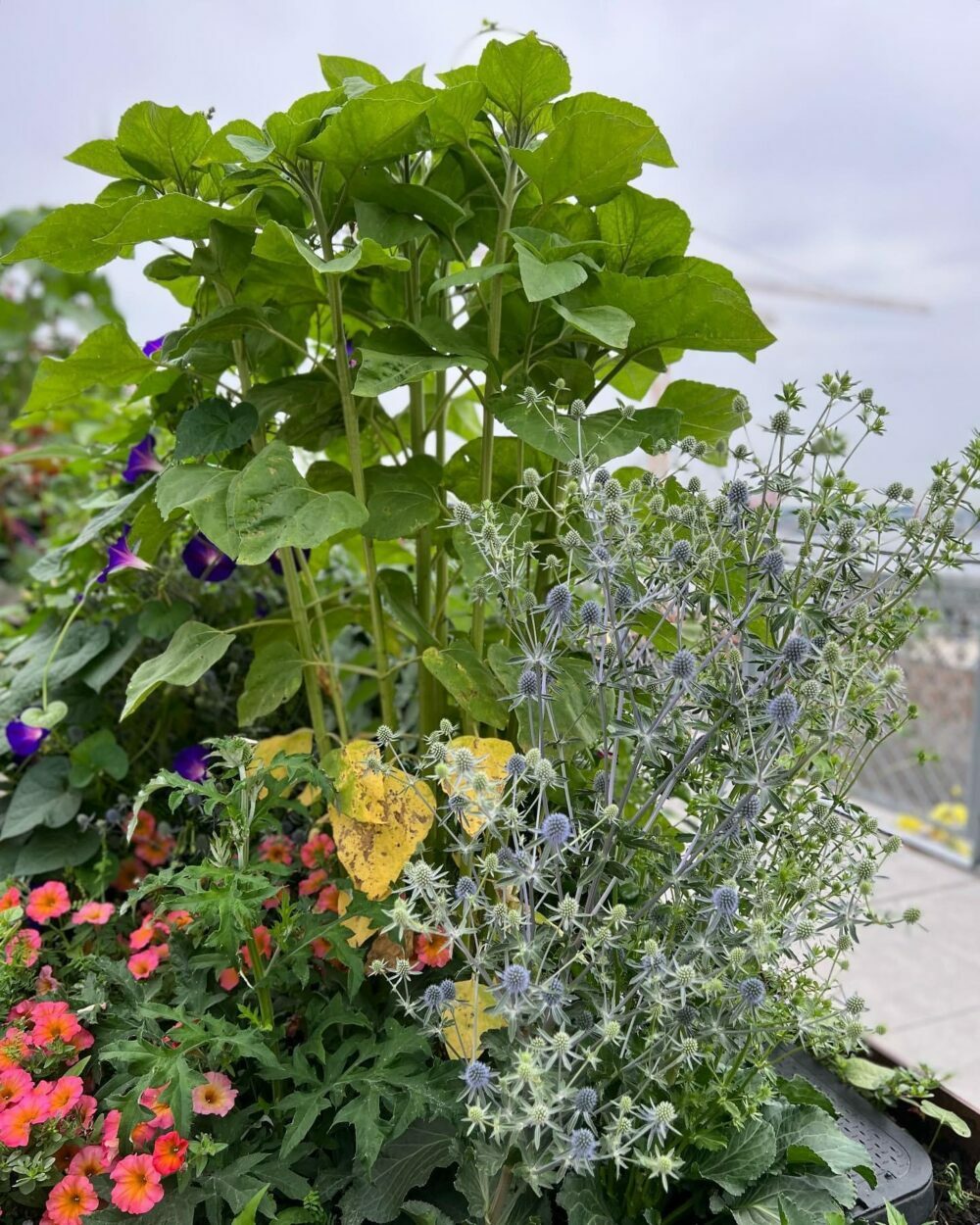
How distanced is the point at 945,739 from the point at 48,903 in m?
2.85

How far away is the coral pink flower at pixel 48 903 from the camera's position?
93 centimetres

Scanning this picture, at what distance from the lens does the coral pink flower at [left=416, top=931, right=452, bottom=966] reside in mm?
801

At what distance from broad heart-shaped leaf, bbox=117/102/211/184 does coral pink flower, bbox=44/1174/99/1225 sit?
0.83 m

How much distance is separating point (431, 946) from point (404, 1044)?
0.41 feet

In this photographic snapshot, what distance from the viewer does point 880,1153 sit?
2.69 feet

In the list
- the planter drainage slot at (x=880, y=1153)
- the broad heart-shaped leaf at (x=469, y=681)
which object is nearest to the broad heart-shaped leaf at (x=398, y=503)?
the broad heart-shaped leaf at (x=469, y=681)

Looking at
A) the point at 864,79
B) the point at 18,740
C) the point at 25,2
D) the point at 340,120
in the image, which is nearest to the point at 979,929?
the point at 864,79

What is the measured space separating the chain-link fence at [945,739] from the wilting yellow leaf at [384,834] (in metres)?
2.20

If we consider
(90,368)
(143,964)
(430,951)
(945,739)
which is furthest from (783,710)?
(945,739)

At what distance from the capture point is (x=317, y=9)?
179 centimetres

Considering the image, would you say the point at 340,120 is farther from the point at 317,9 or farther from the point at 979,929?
the point at 979,929

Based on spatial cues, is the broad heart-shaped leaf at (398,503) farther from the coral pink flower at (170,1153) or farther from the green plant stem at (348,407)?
the coral pink flower at (170,1153)

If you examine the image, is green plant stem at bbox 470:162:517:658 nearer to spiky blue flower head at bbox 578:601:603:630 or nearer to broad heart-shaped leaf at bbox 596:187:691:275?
broad heart-shaped leaf at bbox 596:187:691:275

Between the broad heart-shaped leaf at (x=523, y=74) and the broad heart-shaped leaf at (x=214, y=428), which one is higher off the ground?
the broad heart-shaped leaf at (x=523, y=74)
